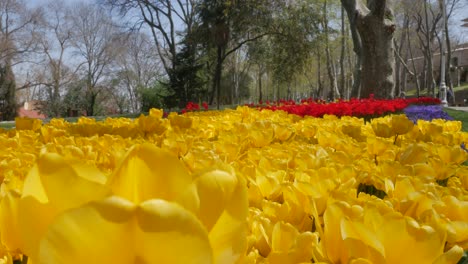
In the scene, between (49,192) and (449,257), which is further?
(449,257)

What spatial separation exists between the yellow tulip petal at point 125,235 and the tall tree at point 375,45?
15285 mm

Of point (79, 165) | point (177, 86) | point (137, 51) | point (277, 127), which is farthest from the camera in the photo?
point (137, 51)

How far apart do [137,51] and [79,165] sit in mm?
52186

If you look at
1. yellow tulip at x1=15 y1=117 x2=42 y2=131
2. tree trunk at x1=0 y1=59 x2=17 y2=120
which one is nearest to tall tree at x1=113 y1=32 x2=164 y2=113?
tree trunk at x1=0 y1=59 x2=17 y2=120

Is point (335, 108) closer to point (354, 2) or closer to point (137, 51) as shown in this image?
point (354, 2)

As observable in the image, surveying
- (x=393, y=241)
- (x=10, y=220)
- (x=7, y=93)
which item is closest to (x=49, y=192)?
(x=10, y=220)

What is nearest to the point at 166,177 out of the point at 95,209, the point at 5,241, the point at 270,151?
the point at 95,209

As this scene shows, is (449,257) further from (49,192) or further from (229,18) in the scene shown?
(229,18)

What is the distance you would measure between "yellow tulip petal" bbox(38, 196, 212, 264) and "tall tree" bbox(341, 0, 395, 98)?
50.1 feet

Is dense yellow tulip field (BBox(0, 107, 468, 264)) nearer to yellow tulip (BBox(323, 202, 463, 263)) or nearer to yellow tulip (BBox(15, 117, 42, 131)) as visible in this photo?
yellow tulip (BBox(323, 202, 463, 263))

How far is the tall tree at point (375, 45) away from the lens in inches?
587

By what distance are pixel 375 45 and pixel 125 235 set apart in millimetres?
15749

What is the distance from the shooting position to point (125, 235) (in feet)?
1.36

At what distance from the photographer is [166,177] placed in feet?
1.58
